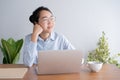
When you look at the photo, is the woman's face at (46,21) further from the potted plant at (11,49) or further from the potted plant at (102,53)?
the potted plant at (102,53)

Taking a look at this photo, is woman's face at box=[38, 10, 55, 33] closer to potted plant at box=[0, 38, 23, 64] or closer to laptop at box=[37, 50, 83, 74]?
laptop at box=[37, 50, 83, 74]

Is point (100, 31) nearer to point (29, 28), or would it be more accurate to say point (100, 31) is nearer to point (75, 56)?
point (29, 28)

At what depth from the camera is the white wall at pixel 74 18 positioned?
3281 mm

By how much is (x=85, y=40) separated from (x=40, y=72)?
1.92m

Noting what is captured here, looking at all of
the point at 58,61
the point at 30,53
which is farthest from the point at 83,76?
the point at 30,53

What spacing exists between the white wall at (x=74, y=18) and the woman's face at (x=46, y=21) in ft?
4.06

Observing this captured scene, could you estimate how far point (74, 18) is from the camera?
330 cm

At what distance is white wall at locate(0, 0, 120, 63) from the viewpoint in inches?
129

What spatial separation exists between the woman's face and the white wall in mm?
1236

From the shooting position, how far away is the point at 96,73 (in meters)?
1.54

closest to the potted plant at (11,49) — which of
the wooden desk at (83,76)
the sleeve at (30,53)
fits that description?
the sleeve at (30,53)

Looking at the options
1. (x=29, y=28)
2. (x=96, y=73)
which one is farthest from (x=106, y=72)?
(x=29, y=28)

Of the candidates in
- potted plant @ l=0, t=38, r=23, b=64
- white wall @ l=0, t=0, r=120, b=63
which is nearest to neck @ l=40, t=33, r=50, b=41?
potted plant @ l=0, t=38, r=23, b=64

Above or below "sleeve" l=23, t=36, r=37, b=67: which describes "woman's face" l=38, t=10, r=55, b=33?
above
